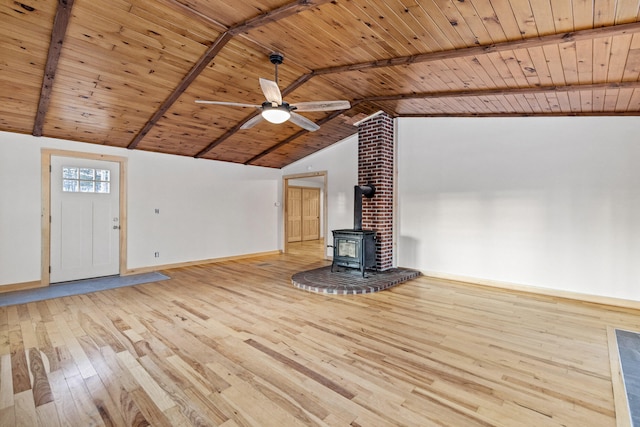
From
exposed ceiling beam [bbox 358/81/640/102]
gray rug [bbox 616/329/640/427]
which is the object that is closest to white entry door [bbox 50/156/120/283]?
exposed ceiling beam [bbox 358/81/640/102]

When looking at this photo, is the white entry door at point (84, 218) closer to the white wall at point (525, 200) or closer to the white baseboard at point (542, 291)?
the white wall at point (525, 200)

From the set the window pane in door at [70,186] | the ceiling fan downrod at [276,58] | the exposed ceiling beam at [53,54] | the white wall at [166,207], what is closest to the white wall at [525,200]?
the ceiling fan downrod at [276,58]

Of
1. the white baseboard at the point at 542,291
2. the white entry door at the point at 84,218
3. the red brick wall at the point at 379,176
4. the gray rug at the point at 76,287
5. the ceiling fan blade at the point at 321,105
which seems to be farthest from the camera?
the red brick wall at the point at 379,176

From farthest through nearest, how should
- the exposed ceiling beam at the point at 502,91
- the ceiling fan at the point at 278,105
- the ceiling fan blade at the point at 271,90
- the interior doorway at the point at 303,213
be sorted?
1. the interior doorway at the point at 303,213
2. the ceiling fan at the point at 278,105
3. the exposed ceiling beam at the point at 502,91
4. the ceiling fan blade at the point at 271,90

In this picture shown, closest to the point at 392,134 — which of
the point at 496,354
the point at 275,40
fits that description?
the point at 275,40

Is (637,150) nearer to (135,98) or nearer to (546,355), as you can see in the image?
(546,355)

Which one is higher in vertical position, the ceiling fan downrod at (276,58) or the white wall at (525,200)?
the ceiling fan downrod at (276,58)

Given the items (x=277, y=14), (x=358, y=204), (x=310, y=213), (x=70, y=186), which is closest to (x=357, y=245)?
(x=358, y=204)

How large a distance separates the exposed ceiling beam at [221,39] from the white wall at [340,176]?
3.75 m

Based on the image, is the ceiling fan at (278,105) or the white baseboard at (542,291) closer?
the ceiling fan at (278,105)

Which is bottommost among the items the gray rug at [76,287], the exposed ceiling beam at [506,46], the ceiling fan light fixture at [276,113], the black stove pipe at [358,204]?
→ the gray rug at [76,287]

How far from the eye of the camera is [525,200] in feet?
15.0

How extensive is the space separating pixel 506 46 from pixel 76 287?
6424mm

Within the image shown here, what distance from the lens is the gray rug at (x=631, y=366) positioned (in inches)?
75.5
